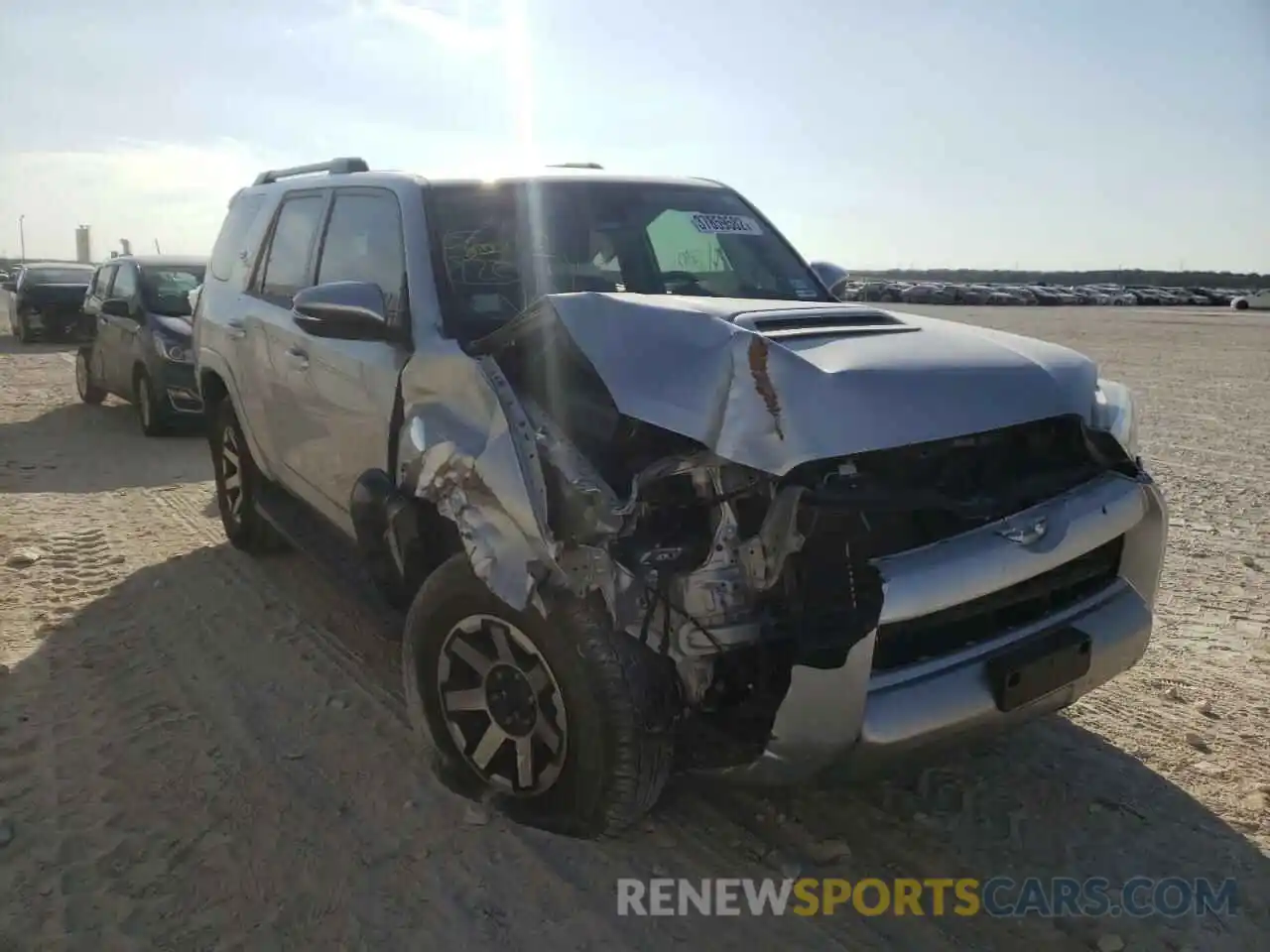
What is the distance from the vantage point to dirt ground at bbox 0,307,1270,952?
2621mm

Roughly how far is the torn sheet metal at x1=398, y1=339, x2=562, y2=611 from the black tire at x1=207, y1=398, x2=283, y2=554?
2418 millimetres

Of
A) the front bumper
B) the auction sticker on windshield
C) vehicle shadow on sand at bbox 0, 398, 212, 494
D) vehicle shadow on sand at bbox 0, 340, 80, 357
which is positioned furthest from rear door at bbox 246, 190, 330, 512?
vehicle shadow on sand at bbox 0, 340, 80, 357

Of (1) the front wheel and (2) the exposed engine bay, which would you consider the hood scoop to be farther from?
(1) the front wheel

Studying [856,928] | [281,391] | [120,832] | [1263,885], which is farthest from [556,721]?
[281,391]

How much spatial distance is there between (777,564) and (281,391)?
2884mm

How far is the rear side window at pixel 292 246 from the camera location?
4551 mm

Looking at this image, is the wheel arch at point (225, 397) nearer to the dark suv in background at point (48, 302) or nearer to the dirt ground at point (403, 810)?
the dirt ground at point (403, 810)

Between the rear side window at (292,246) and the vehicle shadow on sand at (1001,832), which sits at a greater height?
the rear side window at (292,246)

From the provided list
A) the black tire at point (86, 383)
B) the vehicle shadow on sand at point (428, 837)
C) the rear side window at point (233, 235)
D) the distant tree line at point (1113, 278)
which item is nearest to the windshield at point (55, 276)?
the black tire at point (86, 383)

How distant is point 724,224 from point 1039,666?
8.10 ft

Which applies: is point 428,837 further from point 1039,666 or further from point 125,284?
point 125,284

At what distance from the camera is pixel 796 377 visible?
2.50 m

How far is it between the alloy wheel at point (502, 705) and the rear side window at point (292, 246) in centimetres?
226

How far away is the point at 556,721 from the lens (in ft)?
9.00
